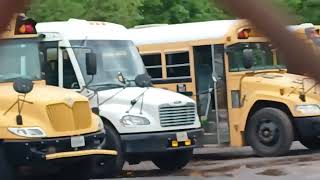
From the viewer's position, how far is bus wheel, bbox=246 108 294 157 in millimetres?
15641

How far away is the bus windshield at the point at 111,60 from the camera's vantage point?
13.7 m

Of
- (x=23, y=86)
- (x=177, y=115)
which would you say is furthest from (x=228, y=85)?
(x=23, y=86)

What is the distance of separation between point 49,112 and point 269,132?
6.20 meters

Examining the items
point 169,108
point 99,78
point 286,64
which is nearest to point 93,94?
point 99,78

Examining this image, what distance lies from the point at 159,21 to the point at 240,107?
405 inches

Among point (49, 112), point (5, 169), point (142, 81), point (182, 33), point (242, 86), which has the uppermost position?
point (182, 33)

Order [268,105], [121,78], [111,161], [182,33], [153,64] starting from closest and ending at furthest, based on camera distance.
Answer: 1. [111,161]
2. [121,78]
3. [268,105]
4. [182,33]
5. [153,64]

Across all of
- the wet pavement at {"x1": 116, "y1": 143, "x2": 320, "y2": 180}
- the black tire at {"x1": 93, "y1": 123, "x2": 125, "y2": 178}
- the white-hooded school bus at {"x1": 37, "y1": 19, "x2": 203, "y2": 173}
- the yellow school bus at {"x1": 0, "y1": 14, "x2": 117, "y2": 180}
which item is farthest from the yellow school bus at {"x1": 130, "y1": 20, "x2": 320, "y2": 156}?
the yellow school bus at {"x1": 0, "y1": 14, "x2": 117, "y2": 180}

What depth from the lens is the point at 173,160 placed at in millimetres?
14680

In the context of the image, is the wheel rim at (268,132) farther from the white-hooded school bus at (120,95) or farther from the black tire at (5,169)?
the black tire at (5,169)

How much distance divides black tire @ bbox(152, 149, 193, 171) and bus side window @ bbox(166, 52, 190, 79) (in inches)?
86.5

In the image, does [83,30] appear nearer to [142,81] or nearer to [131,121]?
[142,81]

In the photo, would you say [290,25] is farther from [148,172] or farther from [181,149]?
[148,172]

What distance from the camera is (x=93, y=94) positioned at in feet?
44.4
